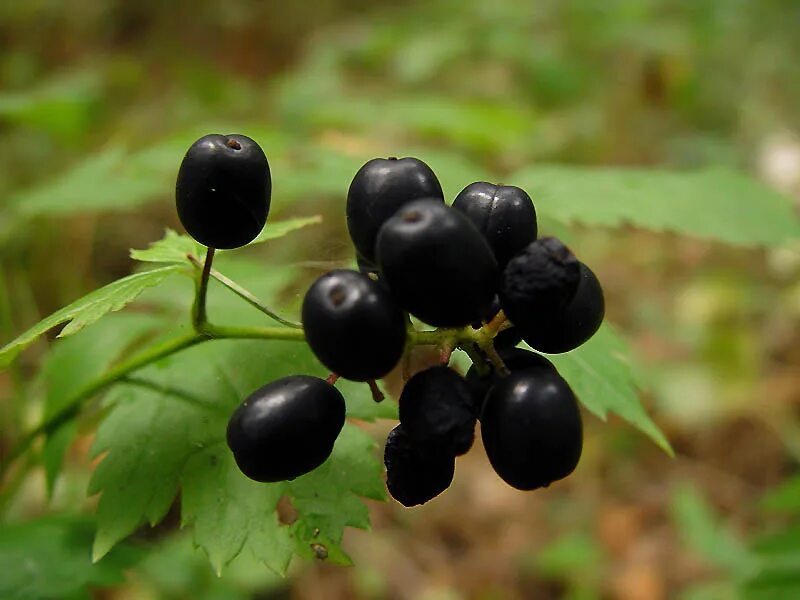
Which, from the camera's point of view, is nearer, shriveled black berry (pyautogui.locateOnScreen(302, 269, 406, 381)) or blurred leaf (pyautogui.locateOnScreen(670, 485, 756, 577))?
shriveled black berry (pyautogui.locateOnScreen(302, 269, 406, 381))

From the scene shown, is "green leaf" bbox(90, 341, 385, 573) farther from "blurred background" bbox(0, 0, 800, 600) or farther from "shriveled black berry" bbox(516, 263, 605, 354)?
"shriveled black berry" bbox(516, 263, 605, 354)

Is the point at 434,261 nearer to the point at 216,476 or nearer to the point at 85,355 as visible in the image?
the point at 216,476

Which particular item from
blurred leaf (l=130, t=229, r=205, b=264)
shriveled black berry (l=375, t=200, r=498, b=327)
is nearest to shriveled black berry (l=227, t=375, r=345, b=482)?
shriveled black berry (l=375, t=200, r=498, b=327)

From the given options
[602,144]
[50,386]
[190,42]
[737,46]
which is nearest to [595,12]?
[602,144]

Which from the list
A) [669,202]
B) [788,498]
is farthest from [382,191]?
[788,498]

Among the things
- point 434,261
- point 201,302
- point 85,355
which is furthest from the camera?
point 85,355

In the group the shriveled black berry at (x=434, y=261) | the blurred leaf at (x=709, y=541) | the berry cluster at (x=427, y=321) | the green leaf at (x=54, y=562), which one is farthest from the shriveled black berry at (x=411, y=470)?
the blurred leaf at (x=709, y=541)
